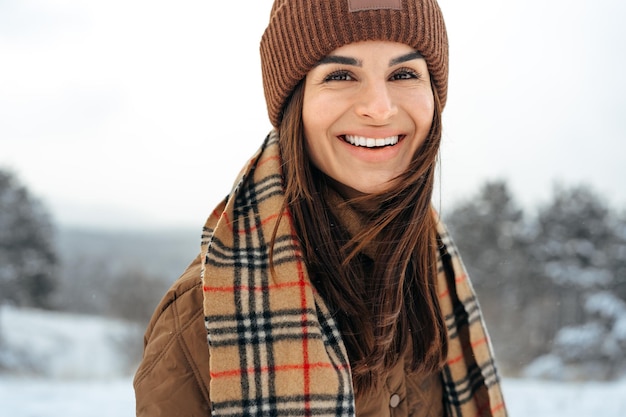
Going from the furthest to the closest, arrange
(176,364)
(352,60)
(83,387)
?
(83,387)
(352,60)
(176,364)

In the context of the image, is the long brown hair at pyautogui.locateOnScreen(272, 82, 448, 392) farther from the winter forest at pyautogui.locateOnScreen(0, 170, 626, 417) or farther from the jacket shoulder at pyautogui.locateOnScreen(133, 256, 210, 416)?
the winter forest at pyautogui.locateOnScreen(0, 170, 626, 417)

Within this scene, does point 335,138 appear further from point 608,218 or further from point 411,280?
point 608,218

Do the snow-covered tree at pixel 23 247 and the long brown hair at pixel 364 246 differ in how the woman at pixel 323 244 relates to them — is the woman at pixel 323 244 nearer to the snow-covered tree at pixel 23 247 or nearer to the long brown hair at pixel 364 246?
the long brown hair at pixel 364 246

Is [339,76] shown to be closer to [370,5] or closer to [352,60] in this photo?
[352,60]

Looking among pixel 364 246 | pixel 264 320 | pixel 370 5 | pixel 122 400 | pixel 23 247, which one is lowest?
pixel 122 400

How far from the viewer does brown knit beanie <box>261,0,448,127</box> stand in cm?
123

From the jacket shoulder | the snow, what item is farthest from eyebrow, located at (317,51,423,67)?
the snow

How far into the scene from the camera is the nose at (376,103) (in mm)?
1192

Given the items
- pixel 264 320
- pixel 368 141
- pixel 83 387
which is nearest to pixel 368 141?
pixel 368 141

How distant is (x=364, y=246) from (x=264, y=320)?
0.31 m

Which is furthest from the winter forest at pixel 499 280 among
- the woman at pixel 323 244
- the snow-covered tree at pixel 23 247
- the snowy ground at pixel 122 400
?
the woman at pixel 323 244

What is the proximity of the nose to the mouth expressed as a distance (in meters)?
0.05

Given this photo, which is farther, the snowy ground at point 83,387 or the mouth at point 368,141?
the snowy ground at point 83,387

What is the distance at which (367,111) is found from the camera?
1.20 m
